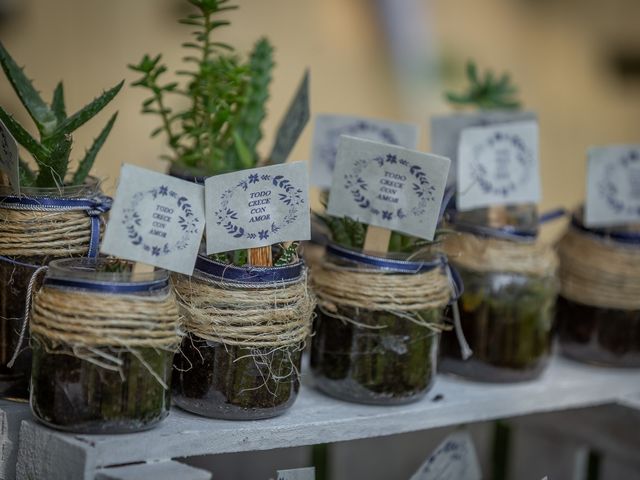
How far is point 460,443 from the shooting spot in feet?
4.04

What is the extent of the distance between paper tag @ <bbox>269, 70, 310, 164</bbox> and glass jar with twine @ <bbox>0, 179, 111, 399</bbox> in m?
0.30

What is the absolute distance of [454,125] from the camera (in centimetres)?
132

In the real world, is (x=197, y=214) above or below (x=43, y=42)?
below

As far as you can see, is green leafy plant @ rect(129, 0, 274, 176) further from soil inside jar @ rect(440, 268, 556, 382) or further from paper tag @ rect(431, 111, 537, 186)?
soil inside jar @ rect(440, 268, 556, 382)

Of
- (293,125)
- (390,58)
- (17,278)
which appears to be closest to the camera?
(17,278)

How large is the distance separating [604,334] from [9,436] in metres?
0.85

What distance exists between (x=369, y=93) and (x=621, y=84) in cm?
116

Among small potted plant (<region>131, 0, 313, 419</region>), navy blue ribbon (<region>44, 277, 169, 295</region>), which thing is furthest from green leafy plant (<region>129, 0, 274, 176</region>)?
navy blue ribbon (<region>44, 277, 169, 295</region>)

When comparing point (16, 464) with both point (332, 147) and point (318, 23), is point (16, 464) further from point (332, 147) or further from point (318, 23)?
→ point (318, 23)

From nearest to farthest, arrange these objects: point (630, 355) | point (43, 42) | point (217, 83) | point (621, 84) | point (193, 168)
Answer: point (217, 83) → point (193, 168) → point (630, 355) → point (43, 42) → point (621, 84)

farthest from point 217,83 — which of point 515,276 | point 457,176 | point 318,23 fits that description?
point 318,23

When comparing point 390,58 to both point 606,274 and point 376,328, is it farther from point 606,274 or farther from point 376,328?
point 376,328

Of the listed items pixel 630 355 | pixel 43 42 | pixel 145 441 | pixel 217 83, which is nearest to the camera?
pixel 145 441

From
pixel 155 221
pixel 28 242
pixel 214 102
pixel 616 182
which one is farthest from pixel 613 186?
pixel 28 242
